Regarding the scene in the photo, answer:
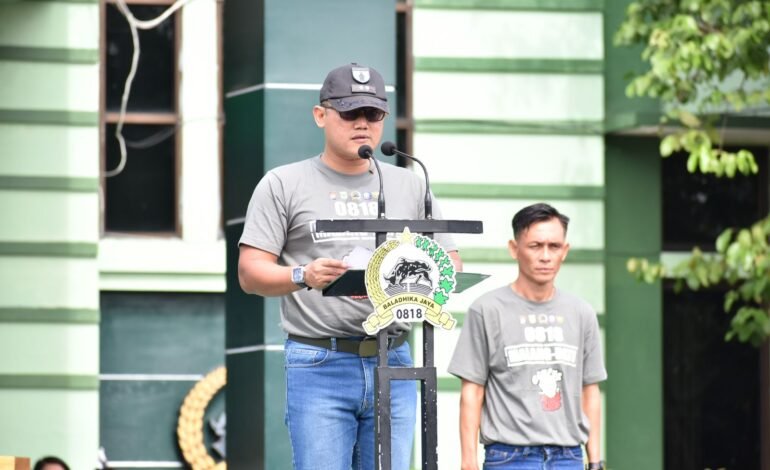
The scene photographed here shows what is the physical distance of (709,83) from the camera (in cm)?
1066

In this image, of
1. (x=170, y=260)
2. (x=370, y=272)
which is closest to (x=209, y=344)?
(x=170, y=260)

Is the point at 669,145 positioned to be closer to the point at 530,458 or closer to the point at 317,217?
the point at 530,458

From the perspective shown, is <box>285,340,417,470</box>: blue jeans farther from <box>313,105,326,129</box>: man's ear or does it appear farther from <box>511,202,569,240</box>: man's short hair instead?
<box>511,202,569,240</box>: man's short hair

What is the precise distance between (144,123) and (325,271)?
23.3 ft

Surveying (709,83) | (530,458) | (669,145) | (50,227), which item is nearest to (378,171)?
(530,458)

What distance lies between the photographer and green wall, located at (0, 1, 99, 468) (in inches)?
463

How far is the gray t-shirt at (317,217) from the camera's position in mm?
6113

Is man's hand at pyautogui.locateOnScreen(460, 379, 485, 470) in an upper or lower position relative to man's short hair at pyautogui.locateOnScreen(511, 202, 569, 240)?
lower

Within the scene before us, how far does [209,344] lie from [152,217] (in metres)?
0.92

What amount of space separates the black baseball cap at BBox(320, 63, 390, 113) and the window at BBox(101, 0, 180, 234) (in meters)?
6.47

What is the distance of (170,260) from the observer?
12.2 metres

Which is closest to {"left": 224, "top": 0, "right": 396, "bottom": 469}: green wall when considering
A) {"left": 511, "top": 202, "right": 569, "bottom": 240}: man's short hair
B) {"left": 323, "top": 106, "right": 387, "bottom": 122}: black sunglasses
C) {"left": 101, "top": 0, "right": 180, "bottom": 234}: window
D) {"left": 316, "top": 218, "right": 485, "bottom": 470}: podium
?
{"left": 511, "top": 202, "right": 569, "bottom": 240}: man's short hair

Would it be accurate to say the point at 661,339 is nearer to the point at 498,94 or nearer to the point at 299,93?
the point at 498,94

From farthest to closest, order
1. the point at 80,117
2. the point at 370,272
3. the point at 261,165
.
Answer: the point at 80,117
the point at 261,165
the point at 370,272
